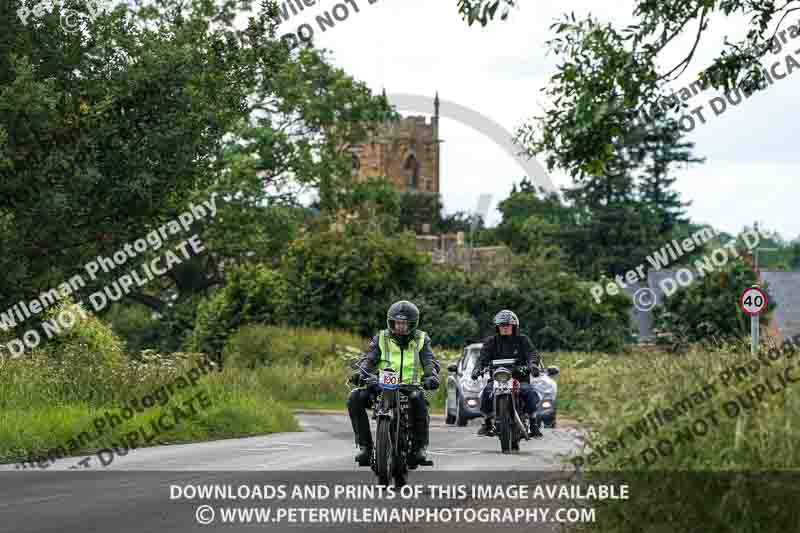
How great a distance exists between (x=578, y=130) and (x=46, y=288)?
13109 millimetres

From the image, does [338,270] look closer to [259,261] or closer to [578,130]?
[259,261]

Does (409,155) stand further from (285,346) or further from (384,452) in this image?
(384,452)

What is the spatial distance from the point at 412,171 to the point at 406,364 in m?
143

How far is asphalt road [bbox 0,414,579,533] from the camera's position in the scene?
12.3 metres

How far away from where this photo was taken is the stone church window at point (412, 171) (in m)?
156

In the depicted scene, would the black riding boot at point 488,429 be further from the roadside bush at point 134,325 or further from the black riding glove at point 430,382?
the roadside bush at point 134,325

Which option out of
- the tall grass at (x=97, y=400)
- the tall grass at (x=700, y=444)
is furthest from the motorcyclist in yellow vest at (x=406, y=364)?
the tall grass at (x=97, y=400)

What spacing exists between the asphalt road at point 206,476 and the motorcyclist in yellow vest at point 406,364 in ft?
2.33

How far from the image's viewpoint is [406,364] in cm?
1417

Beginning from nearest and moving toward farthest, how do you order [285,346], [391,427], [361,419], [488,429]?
[391,427], [361,419], [488,429], [285,346]

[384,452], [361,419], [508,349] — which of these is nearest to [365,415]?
[361,419]

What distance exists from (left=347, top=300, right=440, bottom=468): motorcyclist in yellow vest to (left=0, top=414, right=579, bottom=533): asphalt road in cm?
71

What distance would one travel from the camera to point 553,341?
5997cm

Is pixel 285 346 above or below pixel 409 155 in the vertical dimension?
below
